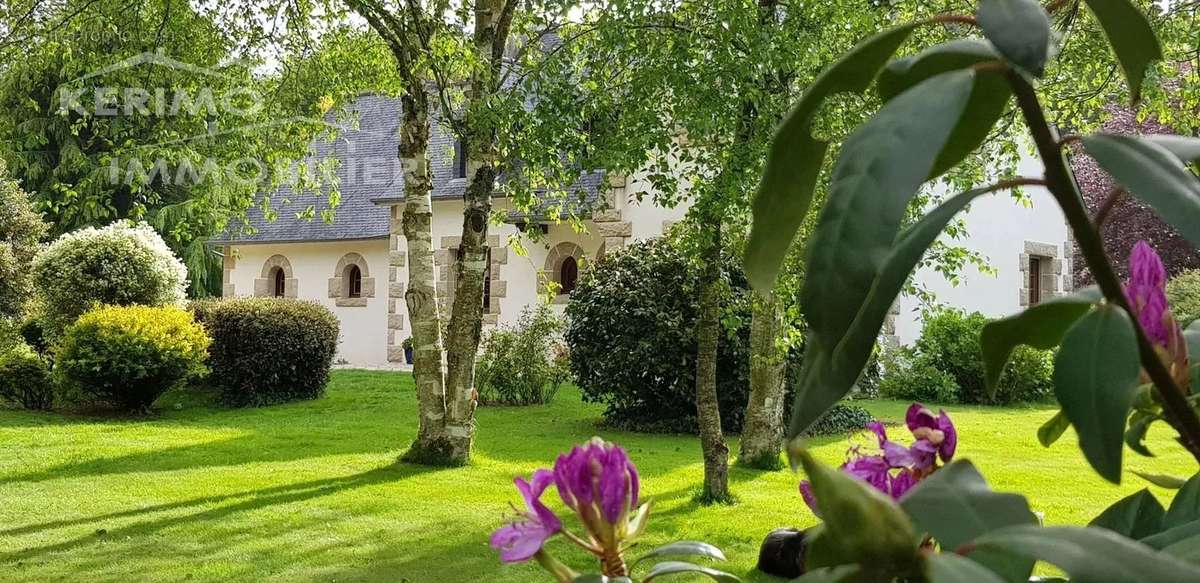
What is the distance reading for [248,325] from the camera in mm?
13523

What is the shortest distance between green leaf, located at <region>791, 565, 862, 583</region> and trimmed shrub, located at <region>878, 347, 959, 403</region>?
14717 mm

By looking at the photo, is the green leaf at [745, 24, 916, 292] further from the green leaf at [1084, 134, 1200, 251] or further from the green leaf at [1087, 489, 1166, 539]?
the green leaf at [1087, 489, 1166, 539]

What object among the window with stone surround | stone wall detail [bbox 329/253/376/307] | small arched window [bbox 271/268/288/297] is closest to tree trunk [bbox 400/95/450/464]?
stone wall detail [bbox 329/253/376/307]

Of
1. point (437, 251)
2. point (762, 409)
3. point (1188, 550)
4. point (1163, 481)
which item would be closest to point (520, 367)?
point (762, 409)

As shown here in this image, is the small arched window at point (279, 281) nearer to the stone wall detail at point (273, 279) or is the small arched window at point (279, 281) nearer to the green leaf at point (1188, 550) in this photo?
the stone wall detail at point (273, 279)

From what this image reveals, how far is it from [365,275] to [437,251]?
208 cm

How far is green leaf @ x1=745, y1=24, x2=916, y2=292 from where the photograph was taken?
1.69 ft

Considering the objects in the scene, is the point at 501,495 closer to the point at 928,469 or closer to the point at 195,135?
the point at 195,135

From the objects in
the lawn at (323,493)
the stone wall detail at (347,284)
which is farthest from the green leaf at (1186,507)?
the stone wall detail at (347,284)

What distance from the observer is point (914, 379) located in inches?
584

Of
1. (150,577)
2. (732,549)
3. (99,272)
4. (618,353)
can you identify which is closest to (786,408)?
(618,353)

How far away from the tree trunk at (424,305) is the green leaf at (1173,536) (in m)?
8.37

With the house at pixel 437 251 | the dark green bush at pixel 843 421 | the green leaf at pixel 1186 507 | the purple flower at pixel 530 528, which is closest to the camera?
the purple flower at pixel 530 528

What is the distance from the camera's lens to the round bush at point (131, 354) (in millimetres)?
11836
